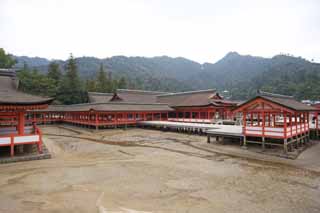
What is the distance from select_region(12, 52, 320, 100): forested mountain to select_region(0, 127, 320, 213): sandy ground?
55910mm

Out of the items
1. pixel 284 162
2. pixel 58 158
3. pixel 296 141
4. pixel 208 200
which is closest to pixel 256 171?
pixel 284 162

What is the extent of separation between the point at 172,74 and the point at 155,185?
122 m

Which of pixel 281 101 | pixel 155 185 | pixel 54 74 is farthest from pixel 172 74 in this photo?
pixel 155 185

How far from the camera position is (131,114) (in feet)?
85.4

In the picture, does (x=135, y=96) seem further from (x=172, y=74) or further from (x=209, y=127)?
(x=172, y=74)

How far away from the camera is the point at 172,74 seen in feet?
414

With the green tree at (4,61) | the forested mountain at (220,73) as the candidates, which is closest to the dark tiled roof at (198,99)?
the green tree at (4,61)

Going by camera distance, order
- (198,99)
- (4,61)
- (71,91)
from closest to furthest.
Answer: (198,99) → (4,61) → (71,91)

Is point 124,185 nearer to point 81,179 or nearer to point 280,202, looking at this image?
point 81,179

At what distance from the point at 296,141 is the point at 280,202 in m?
9.39

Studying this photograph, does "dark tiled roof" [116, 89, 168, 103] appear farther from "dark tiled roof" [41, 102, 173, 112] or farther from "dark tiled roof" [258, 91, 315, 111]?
"dark tiled roof" [258, 91, 315, 111]

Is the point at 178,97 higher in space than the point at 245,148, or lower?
higher

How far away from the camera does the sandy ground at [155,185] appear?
17.8ft

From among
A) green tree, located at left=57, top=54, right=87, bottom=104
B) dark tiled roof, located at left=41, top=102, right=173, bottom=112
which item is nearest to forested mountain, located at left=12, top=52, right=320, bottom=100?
green tree, located at left=57, top=54, right=87, bottom=104
